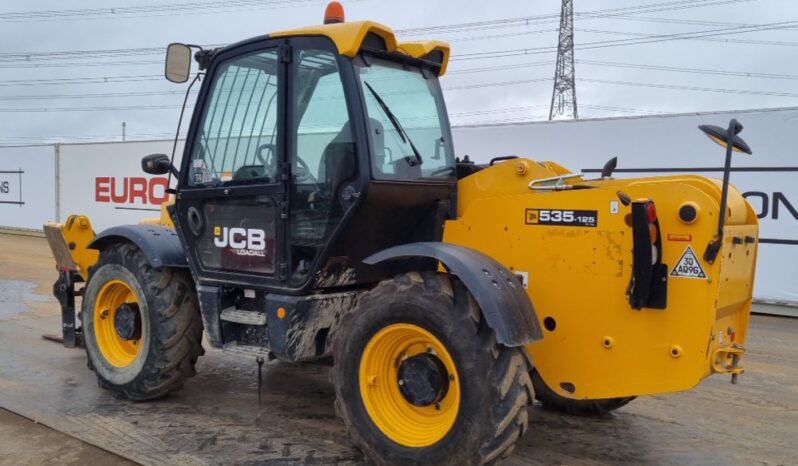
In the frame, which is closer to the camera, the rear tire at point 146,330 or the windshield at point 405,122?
the windshield at point 405,122

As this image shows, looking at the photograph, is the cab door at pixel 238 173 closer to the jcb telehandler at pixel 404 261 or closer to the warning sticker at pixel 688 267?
the jcb telehandler at pixel 404 261

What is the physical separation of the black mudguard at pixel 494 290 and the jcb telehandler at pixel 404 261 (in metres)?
0.01

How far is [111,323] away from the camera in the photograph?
535cm

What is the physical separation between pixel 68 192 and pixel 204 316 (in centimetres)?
1552

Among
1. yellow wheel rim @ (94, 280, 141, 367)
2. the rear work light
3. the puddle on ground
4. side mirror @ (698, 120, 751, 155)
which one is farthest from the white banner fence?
yellow wheel rim @ (94, 280, 141, 367)

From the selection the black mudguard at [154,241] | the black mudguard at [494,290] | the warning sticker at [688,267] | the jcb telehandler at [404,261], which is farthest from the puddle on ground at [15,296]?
the warning sticker at [688,267]

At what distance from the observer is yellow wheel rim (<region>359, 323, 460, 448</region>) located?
3570 millimetres

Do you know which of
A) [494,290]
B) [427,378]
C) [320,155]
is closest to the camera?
[494,290]

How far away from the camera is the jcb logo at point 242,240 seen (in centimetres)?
437

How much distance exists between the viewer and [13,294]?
9.74 m

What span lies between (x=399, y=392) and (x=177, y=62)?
8.59 feet

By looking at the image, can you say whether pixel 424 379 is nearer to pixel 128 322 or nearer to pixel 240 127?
pixel 240 127

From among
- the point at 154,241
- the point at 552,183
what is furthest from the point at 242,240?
the point at 552,183

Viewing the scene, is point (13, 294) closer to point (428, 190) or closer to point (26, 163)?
point (428, 190)
